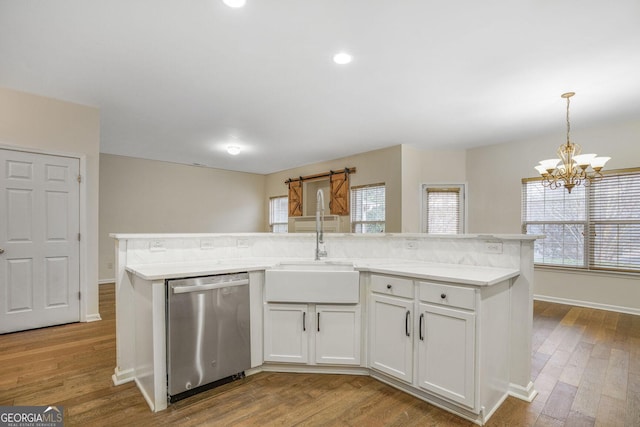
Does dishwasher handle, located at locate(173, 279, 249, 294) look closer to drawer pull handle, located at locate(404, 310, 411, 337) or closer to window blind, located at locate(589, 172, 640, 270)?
drawer pull handle, located at locate(404, 310, 411, 337)

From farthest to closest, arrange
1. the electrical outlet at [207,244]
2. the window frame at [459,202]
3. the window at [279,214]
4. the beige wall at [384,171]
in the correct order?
the window at [279,214]
the window frame at [459,202]
the beige wall at [384,171]
the electrical outlet at [207,244]

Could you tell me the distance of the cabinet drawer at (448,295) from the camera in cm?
185

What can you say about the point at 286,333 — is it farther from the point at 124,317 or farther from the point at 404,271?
the point at 124,317

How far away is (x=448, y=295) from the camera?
6.35 feet

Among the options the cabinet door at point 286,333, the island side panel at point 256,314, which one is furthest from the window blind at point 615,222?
the island side panel at point 256,314

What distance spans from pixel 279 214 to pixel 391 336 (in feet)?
21.0

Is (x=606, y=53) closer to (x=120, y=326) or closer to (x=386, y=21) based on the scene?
(x=386, y=21)

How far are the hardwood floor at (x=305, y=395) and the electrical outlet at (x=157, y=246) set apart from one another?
3.30 feet

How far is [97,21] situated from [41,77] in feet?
4.65

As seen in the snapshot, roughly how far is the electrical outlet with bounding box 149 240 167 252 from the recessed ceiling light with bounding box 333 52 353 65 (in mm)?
2111

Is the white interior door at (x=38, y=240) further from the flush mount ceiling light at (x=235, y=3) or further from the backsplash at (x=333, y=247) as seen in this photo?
the flush mount ceiling light at (x=235, y=3)

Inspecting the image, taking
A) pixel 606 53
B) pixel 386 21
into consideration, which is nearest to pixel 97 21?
pixel 386 21

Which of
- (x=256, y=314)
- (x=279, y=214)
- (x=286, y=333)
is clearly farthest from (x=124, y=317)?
(x=279, y=214)

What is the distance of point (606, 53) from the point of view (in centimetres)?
253
